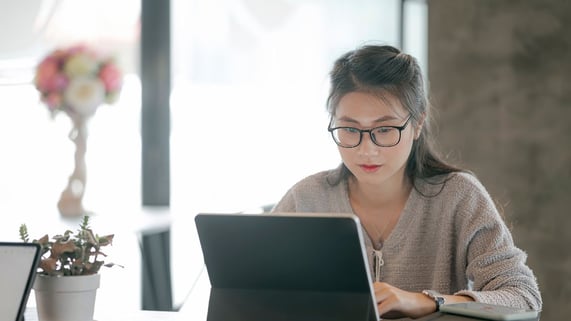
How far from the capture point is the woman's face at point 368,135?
211 cm

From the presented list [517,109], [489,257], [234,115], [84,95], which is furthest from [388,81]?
[517,109]

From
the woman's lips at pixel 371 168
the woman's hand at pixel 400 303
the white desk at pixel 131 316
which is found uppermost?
the woman's lips at pixel 371 168

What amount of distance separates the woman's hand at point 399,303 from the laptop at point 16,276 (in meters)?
0.67

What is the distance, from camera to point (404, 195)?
2316mm

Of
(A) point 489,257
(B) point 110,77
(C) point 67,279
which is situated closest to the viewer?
(C) point 67,279

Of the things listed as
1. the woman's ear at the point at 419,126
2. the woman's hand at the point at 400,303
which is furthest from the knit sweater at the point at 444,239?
the woman's hand at the point at 400,303

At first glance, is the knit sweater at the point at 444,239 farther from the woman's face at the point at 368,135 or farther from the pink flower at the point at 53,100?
the pink flower at the point at 53,100

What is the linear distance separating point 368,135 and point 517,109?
290 cm

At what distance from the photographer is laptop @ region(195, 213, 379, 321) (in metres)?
1.52

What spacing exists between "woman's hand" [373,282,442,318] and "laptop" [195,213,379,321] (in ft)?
0.59

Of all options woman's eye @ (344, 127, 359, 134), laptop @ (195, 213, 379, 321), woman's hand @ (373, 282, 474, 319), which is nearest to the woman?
woman's eye @ (344, 127, 359, 134)

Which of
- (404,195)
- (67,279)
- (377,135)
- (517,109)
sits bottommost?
(67,279)

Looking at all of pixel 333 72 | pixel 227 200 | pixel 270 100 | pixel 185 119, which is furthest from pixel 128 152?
pixel 333 72

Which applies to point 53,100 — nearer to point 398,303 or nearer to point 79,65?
point 79,65
